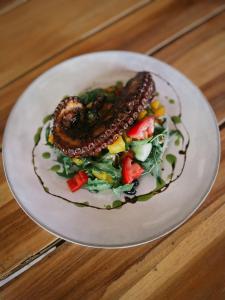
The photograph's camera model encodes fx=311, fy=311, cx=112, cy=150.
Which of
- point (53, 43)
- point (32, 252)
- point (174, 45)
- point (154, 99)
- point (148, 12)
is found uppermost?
point (53, 43)

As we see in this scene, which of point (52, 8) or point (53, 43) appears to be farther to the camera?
point (52, 8)

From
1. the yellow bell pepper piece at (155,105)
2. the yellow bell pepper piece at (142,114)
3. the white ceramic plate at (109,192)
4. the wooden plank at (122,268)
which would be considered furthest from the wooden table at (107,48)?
the yellow bell pepper piece at (142,114)

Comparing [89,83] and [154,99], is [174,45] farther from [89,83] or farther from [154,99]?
[89,83]

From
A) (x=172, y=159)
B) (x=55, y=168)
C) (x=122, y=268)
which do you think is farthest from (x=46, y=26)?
(x=122, y=268)

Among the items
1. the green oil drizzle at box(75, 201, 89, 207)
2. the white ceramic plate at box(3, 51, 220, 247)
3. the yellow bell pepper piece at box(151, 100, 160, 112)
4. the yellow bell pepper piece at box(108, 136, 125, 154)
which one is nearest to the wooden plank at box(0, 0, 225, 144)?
the white ceramic plate at box(3, 51, 220, 247)

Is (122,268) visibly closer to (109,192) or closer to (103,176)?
(109,192)

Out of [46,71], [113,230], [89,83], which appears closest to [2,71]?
[46,71]
